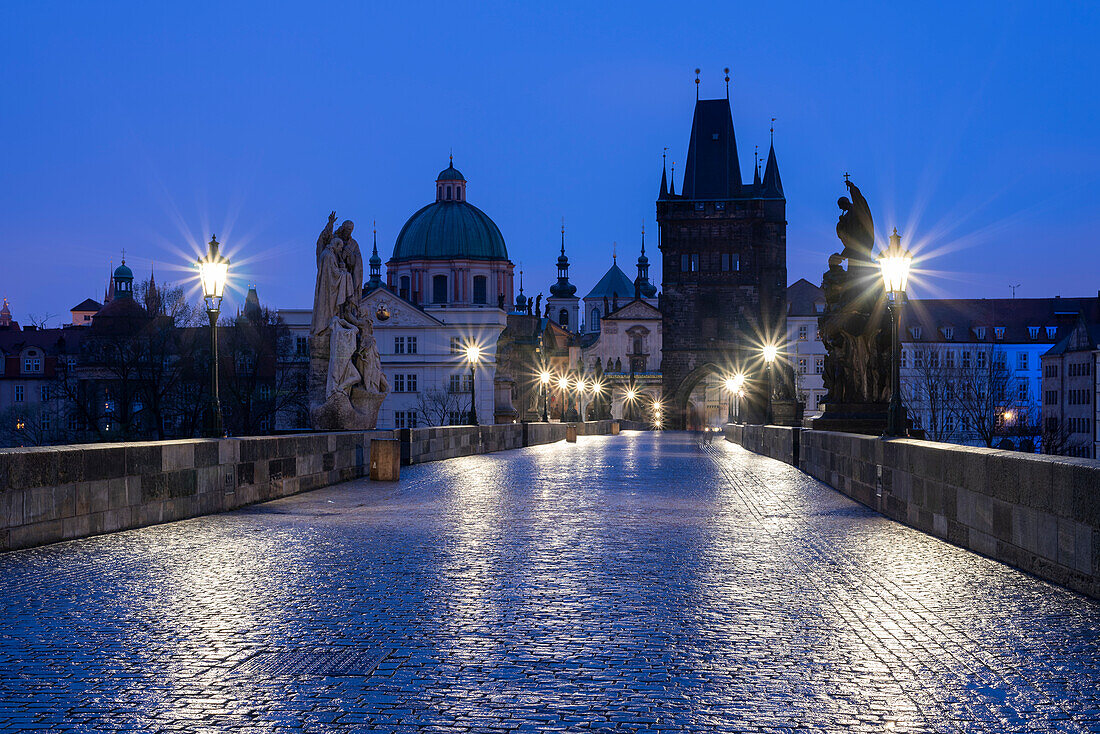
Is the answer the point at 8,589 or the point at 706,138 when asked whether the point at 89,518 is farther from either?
the point at 706,138

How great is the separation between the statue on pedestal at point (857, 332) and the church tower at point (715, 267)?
77261 millimetres

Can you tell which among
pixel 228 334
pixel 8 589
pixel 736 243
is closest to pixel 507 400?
pixel 228 334

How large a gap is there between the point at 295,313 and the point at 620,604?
103261mm

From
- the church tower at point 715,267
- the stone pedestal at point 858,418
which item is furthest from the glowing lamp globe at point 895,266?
the church tower at point 715,267

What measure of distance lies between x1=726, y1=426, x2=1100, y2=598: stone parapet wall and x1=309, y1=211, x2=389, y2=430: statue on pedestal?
36.5 ft

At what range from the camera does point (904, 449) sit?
13.1m

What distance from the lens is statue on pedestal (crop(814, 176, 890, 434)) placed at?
21594 millimetres

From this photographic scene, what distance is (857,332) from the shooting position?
71.1 ft

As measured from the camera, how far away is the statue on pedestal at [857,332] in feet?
70.8

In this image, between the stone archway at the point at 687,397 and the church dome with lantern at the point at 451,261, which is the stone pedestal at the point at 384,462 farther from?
the church dome with lantern at the point at 451,261

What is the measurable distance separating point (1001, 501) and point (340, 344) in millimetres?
15225

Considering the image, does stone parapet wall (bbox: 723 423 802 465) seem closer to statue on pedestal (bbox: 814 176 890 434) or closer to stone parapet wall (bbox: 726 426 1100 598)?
statue on pedestal (bbox: 814 176 890 434)

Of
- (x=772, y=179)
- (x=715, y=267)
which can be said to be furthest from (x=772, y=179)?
(x=715, y=267)

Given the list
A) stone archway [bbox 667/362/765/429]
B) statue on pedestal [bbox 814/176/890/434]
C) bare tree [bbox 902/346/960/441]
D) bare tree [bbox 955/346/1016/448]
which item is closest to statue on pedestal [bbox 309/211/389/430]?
statue on pedestal [bbox 814/176/890/434]
